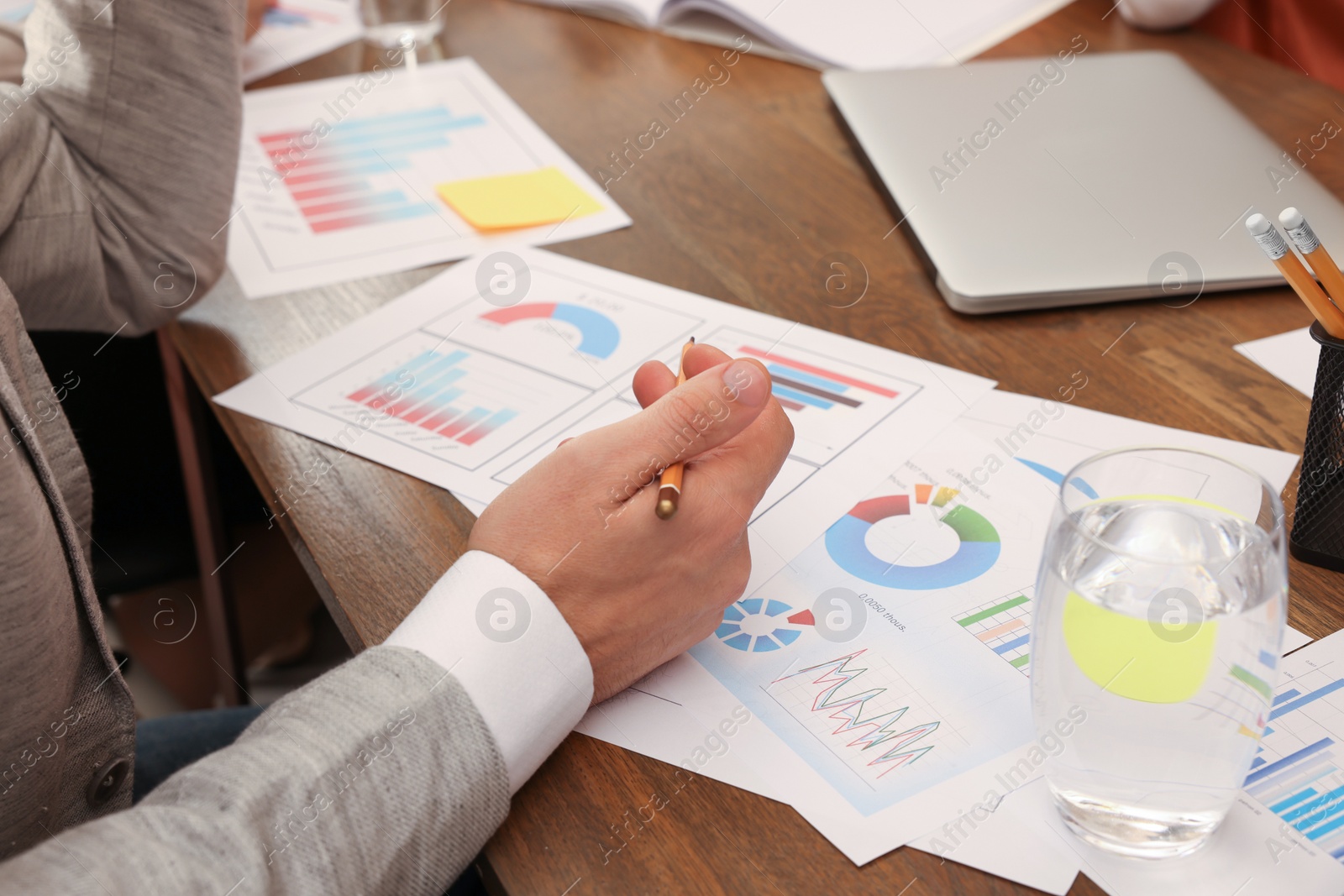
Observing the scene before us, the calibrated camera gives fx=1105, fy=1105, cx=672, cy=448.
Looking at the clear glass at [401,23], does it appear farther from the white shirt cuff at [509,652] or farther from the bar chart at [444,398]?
the white shirt cuff at [509,652]

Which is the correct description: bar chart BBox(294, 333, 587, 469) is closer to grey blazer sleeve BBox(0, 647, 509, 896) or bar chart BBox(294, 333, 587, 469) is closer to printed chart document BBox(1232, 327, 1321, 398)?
grey blazer sleeve BBox(0, 647, 509, 896)

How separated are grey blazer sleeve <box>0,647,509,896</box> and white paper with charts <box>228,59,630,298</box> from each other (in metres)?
0.49

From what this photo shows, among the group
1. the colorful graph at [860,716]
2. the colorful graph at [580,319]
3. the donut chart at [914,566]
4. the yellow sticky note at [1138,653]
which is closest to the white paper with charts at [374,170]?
the colorful graph at [580,319]

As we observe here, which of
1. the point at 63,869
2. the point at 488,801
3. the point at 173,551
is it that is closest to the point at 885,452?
the point at 488,801

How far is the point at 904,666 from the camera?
549 millimetres

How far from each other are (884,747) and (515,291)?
50 centimetres

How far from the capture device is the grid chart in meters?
0.47

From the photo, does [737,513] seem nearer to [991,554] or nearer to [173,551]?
[991,554]

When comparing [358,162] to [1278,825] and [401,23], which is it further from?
[1278,825]

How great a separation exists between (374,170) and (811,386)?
536 mm

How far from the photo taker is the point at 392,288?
0.89 metres

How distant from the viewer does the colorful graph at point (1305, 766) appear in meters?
0.47

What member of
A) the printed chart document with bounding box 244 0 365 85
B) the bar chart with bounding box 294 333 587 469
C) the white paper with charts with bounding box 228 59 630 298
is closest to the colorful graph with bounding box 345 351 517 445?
the bar chart with bounding box 294 333 587 469

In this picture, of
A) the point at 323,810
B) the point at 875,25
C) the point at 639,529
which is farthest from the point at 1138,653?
the point at 875,25
